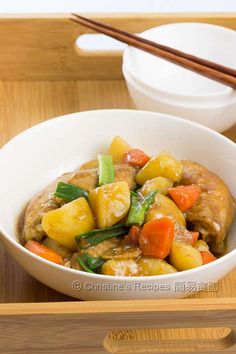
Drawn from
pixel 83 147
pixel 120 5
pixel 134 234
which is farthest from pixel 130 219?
pixel 120 5

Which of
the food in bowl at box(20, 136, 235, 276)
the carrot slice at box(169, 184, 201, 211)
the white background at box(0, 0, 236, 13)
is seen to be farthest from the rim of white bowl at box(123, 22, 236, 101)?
Result: the white background at box(0, 0, 236, 13)

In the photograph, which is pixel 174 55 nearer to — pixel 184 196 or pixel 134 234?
pixel 184 196

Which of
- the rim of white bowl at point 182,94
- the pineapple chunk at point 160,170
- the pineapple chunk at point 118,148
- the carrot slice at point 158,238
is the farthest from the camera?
the rim of white bowl at point 182,94

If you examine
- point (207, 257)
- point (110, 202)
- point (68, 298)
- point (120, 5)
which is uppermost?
point (110, 202)

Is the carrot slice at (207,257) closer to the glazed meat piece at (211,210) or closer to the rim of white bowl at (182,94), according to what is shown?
the glazed meat piece at (211,210)

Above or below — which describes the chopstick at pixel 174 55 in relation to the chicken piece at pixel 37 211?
above

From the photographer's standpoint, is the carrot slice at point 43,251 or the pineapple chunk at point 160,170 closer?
the carrot slice at point 43,251

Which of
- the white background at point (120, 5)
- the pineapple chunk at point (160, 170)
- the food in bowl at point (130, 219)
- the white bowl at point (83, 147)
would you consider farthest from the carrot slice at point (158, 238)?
the white background at point (120, 5)
